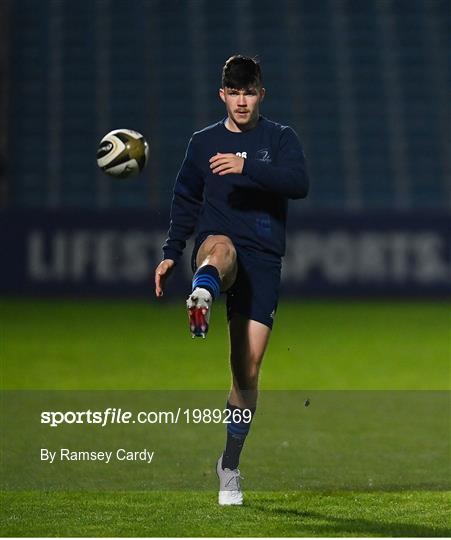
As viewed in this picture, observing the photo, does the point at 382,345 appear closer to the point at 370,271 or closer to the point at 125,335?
the point at 125,335

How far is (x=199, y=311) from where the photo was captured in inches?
231

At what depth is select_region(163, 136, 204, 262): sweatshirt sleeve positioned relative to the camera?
663 cm

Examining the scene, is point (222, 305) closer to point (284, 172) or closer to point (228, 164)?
point (284, 172)

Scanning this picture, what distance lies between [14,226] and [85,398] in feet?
33.8

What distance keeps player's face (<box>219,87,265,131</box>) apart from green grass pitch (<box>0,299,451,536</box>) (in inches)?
73.5

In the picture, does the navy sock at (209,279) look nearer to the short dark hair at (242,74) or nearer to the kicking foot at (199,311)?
the kicking foot at (199,311)

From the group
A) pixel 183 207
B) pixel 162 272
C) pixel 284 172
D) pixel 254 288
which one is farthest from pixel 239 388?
pixel 284 172

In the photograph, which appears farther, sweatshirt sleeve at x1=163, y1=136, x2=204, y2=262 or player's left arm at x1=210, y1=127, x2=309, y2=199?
sweatshirt sleeve at x1=163, y1=136, x2=204, y2=262

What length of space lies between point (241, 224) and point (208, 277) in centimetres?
51

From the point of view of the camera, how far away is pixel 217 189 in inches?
257

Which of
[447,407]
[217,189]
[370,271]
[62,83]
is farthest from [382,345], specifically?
[62,83]

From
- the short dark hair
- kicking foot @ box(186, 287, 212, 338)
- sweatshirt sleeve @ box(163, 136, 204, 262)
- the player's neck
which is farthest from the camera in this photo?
sweatshirt sleeve @ box(163, 136, 204, 262)

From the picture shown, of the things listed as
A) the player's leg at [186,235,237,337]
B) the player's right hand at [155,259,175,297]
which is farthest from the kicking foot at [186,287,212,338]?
the player's right hand at [155,259,175,297]

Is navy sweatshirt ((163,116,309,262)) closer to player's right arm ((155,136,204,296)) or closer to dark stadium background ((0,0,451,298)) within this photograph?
player's right arm ((155,136,204,296))
